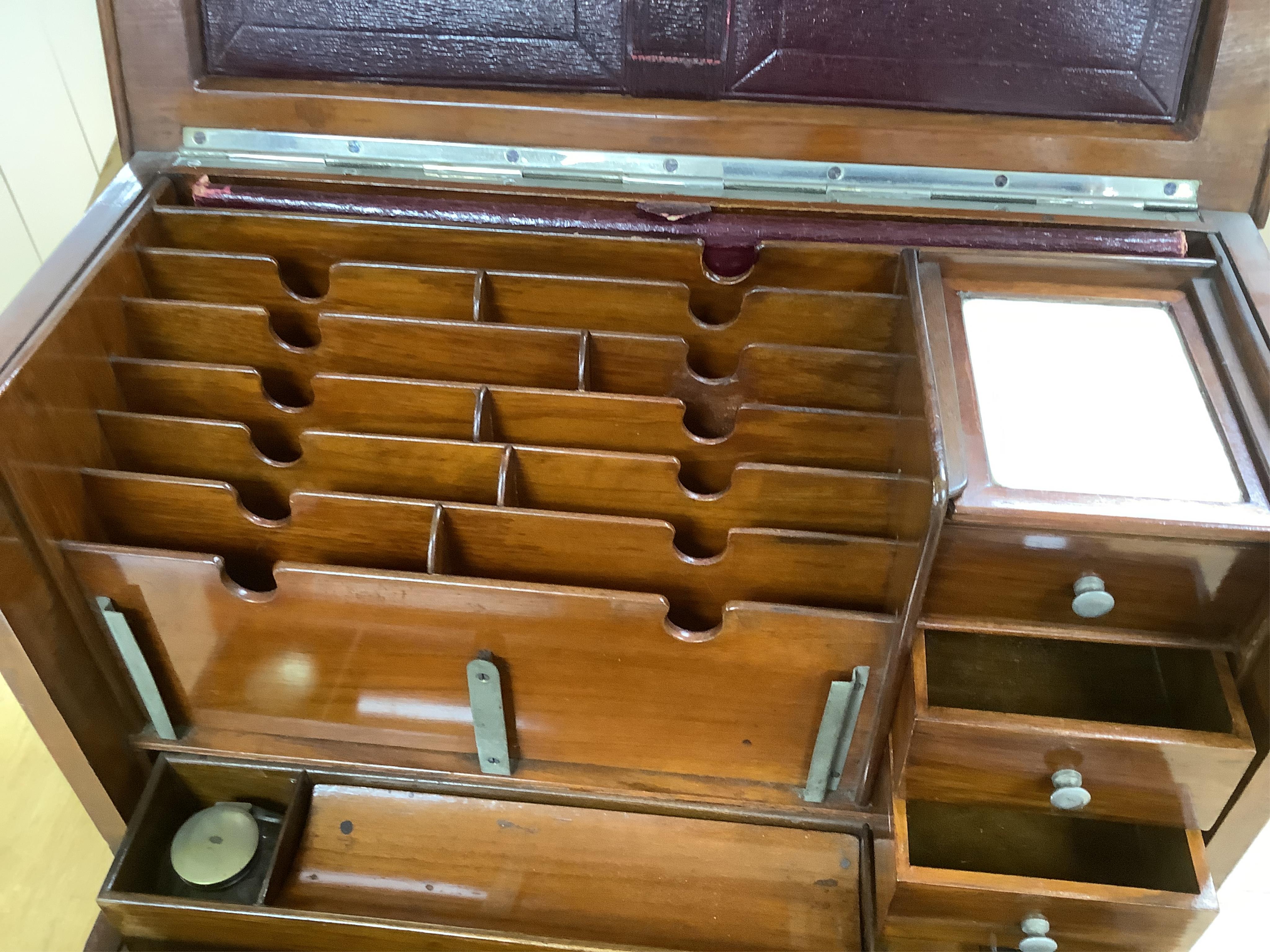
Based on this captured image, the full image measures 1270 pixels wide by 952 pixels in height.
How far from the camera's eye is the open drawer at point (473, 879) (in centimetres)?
97

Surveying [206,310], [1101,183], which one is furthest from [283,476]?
[1101,183]

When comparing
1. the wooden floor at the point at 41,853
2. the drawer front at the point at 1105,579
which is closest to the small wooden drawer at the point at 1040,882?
the drawer front at the point at 1105,579

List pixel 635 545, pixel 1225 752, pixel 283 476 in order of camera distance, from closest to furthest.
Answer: pixel 1225 752 < pixel 635 545 < pixel 283 476

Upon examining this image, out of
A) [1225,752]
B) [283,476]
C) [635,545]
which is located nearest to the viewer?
[1225,752]

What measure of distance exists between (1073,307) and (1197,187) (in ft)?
0.75

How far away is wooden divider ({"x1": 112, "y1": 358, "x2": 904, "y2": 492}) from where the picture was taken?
0.93 meters

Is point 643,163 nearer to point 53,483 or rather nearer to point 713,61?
point 713,61

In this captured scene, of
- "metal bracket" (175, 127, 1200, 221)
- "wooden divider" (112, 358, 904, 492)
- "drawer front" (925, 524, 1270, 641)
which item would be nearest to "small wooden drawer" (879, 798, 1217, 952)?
"drawer front" (925, 524, 1270, 641)

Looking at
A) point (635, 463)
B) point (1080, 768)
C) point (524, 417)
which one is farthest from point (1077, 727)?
point (524, 417)

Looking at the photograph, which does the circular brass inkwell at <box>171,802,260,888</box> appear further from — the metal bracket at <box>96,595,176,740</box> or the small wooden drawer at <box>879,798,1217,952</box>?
the small wooden drawer at <box>879,798,1217,952</box>

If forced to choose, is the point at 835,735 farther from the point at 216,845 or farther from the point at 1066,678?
the point at 216,845

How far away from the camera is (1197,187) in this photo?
950mm

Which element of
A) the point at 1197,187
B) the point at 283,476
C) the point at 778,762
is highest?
the point at 1197,187

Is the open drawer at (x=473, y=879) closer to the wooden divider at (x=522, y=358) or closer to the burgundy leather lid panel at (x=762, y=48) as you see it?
the wooden divider at (x=522, y=358)
